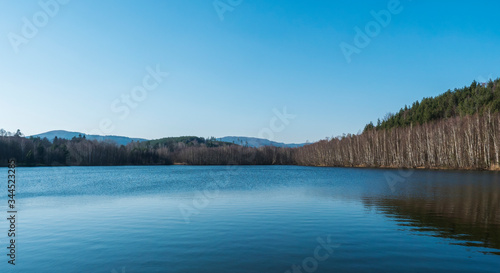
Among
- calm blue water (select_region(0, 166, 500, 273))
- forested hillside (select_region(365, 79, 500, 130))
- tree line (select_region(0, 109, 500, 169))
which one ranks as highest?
forested hillside (select_region(365, 79, 500, 130))

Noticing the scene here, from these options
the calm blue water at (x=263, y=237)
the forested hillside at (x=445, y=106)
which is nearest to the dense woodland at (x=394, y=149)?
the forested hillside at (x=445, y=106)

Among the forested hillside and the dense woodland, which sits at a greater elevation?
the forested hillside

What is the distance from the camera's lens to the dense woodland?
232ft

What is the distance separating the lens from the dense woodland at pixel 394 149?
70.8 m

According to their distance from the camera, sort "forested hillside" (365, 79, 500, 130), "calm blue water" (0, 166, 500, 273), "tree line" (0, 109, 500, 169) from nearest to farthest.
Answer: "calm blue water" (0, 166, 500, 273) < "tree line" (0, 109, 500, 169) < "forested hillside" (365, 79, 500, 130)

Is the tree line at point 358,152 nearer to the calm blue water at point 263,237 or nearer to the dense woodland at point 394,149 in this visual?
the dense woodland at point 394,149

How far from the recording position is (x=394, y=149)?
95938 millimetres

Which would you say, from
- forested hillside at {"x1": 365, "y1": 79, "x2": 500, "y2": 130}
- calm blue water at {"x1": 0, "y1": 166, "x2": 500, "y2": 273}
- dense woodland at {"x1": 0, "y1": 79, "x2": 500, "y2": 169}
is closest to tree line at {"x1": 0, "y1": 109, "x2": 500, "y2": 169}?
dense woodland at {"x1": 0, "y1": 79, "x2": 500, "y2": 169}

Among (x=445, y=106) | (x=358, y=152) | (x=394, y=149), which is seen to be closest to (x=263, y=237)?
(x=394, y=149)

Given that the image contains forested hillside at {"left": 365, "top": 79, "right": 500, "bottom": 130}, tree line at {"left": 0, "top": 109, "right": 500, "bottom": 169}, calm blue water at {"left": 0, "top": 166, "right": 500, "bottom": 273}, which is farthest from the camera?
forested hillside at {"left": 365, "top": 79, "right": 500, "bottom": 130}

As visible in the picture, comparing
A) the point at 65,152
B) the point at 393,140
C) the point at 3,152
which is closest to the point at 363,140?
the point at 393,140

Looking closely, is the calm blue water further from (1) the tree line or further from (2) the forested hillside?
(2) the forested hillside

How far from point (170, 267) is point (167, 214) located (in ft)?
34.9

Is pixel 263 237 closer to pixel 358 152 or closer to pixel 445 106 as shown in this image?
pixel 358 152
